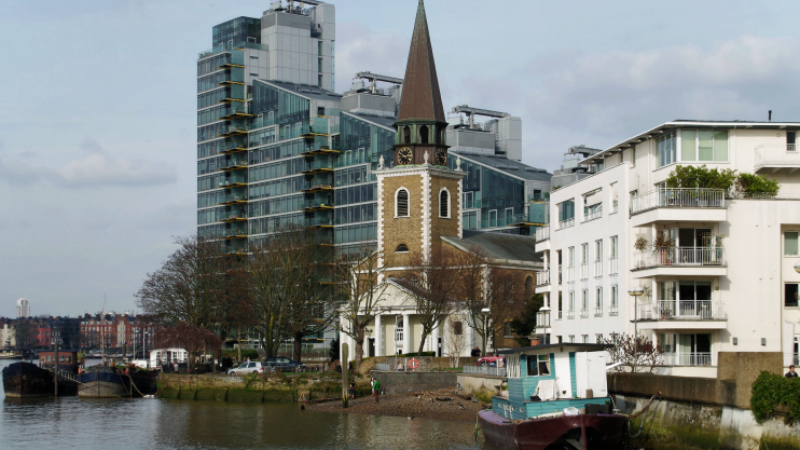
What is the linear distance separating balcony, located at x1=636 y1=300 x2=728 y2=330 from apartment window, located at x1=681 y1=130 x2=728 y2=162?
7.10 meters

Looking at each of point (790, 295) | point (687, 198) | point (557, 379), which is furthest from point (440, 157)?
point (557, 379)

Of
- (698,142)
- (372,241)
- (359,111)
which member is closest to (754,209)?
(698,142)

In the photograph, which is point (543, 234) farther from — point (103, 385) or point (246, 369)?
point (103, 385)

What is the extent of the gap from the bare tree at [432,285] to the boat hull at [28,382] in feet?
98.4

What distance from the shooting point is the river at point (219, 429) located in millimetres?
44844

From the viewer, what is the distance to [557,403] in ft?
112

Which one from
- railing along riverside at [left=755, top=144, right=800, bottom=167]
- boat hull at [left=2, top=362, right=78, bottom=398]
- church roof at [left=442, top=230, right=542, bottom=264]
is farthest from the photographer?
church roof at [left=442, top=230, right=542, bottom=264]

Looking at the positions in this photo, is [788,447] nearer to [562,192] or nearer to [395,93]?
[562,192]

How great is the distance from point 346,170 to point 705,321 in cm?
7589

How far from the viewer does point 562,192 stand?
59125 mm

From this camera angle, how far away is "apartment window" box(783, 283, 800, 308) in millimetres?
43188

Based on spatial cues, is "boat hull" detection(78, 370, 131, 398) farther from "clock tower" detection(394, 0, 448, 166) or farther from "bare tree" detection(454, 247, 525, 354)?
"clock tower" detection(394, 0, 448, 166)

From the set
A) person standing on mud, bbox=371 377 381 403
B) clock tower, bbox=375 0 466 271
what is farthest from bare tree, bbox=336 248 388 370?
person standing on mud, bbox=371 377 381 403

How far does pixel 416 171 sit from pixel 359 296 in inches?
477
